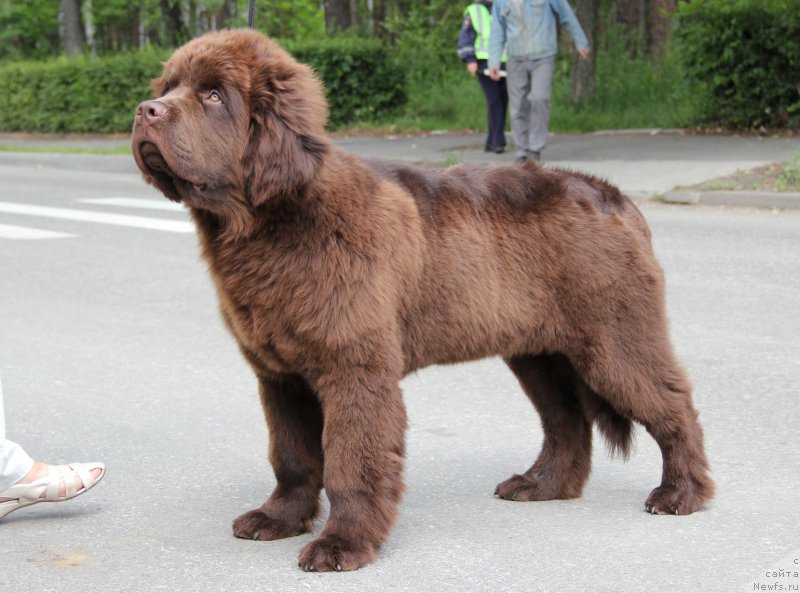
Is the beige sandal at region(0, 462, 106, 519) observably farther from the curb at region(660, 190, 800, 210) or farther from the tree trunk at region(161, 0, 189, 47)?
the tree trunk at region(161, 0, 189, 47)

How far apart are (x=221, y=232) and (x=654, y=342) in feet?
Result: 5.26

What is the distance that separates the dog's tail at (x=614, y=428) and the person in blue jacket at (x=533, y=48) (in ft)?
34.7

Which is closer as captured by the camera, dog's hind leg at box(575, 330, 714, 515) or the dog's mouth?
the dog's mouth

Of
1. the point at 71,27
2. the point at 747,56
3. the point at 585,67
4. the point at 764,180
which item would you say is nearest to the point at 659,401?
the point at 764,180

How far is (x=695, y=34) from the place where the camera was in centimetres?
1700

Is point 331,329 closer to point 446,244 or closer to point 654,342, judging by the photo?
point 446,244

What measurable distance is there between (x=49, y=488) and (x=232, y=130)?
1694mm

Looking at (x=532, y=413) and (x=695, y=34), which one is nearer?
(x=532, y=413)

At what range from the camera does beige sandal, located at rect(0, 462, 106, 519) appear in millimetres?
4348

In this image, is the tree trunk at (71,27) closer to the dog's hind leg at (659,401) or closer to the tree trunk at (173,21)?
the tree trunk at (173,21)

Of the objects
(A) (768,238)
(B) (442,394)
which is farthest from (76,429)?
(A) (768,238)

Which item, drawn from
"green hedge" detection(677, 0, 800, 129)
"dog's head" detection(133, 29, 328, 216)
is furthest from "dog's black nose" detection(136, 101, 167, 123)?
"green hedge" detection(677, 0, 800, 129)

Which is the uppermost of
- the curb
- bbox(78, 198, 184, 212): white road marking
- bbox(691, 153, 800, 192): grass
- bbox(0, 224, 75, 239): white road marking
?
bbox(691, 153, 800, 192): grass

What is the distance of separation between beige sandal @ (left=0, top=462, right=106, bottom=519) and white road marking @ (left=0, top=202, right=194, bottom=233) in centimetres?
680
